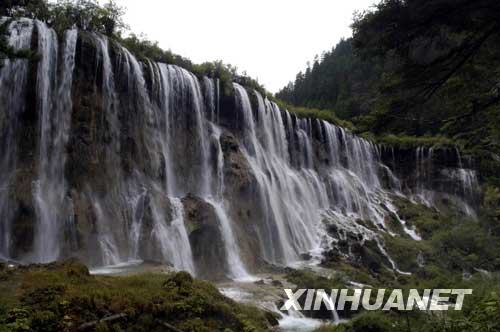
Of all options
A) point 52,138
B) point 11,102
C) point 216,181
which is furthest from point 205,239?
point 11,102

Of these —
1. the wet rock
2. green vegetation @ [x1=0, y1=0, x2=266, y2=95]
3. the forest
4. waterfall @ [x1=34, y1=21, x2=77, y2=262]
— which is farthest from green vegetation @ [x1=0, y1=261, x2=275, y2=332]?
green vegetation @ [x1=0, y1=0, x2=266, y2=95]

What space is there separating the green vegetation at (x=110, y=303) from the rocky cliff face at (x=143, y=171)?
20.2 feet

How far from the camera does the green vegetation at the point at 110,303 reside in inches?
280

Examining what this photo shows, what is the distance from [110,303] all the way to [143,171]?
12714 millimetres

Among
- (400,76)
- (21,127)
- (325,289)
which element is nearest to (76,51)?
(21,127)

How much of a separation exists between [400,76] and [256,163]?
19466 millimetres

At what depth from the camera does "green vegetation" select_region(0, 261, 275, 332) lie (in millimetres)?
7102

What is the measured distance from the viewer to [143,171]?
66.4ft

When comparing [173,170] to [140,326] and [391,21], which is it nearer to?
[140,326]

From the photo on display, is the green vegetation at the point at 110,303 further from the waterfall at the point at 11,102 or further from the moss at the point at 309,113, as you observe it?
the moss at the point at 309,113

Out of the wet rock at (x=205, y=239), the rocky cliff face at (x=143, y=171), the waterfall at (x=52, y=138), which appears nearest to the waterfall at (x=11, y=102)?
the rocky cliff face at (x=143, y=171)

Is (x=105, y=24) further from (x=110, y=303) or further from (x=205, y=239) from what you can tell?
(x=110, y=303)

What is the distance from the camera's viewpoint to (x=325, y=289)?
14.2 m

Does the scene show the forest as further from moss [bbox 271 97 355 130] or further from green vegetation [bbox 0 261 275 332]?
moss [bbox 271 97 355 130]
